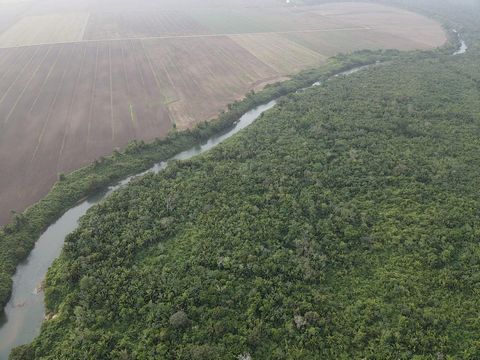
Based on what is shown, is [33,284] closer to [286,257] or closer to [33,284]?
[33,284]

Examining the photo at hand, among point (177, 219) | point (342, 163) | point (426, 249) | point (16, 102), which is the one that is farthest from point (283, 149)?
point (16, 102)

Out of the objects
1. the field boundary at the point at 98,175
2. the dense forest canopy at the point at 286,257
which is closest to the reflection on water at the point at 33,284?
the field boundary at the point at 98,175

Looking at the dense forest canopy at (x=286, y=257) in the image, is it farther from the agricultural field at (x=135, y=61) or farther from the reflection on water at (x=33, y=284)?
the agricultural field at (x=135, y=61)

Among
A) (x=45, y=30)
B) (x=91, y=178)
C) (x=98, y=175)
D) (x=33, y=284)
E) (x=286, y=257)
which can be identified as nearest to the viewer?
(x=286, y=257)

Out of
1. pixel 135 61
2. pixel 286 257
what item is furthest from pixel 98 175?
pixel 135 61

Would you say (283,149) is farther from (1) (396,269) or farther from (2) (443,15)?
(2) (443,15)

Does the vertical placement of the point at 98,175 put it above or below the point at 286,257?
above

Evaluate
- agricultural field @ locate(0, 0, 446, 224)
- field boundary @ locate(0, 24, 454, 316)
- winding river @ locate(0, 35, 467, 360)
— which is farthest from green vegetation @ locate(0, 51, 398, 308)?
agricultural field @ locate(0, 0, 446, 224)
